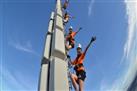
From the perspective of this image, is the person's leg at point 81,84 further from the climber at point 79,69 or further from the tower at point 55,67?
the tower at point 55,67

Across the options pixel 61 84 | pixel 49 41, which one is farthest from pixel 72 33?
pixel 61 84

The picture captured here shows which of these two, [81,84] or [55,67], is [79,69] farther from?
[55,67]

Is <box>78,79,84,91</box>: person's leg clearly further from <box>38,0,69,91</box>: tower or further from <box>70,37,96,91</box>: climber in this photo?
<box>38,0,69,91</box>: tower

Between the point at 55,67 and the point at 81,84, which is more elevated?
the point at 81,84

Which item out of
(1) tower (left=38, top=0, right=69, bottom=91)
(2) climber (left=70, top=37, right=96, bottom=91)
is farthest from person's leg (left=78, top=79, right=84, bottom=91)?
(1) tower (left=38, top=0, right=69, bottom=91)

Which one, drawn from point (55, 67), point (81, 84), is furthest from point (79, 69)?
point (55, 67)

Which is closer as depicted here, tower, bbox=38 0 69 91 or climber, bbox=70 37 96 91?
tower, bbox=38 0 69 91

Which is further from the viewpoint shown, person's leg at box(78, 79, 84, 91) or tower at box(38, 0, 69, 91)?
person's leg at box(78, 79, 84, 91)

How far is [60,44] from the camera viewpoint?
4.28m

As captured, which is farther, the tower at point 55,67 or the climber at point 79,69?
the climber at point 79,69

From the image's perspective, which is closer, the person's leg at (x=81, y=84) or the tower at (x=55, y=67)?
the tower at (x=55, y=67)

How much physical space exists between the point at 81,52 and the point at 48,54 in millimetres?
3151

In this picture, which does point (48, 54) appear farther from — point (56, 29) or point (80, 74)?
point (80, 74)

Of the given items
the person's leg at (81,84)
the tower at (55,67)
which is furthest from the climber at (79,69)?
the tower at (55,67)
